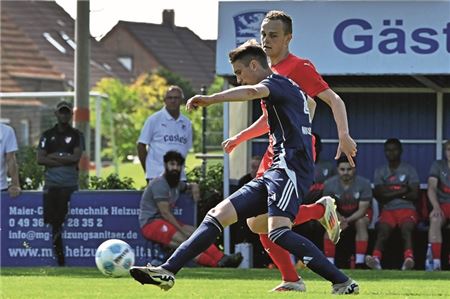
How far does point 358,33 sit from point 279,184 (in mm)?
7664

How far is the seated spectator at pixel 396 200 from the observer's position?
18.6 meters

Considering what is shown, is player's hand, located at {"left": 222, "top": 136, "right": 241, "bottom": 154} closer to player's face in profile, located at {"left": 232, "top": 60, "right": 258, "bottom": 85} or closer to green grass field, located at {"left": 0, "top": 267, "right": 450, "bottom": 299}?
player's face in profile, located at {"left": 232, "top": 60, "right": 258, "bottom": 85}

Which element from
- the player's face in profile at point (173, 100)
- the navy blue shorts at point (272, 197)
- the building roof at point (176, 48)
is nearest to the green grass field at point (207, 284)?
the navy blue shorts at point (272, 197)

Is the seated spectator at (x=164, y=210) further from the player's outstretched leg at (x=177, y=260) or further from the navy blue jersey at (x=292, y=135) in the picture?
the player's outstretched leg at (x=177, y=260)

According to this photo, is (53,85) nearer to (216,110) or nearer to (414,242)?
(216,110)

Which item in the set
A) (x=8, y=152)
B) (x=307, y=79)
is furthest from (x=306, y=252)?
(x=8, y=152)

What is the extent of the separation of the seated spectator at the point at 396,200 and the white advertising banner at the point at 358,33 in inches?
45.1

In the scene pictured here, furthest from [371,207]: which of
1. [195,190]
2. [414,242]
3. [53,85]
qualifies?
[53,85]

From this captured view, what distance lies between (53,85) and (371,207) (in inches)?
2644

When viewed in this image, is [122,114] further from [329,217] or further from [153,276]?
[153,276]

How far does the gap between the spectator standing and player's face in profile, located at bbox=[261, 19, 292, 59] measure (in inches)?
306

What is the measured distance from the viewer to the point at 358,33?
Answer: 18.7 meters

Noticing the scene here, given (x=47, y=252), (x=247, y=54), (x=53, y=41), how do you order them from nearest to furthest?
1. (x=247, y=54)
2. (x=47, y=252)
3. (x=53, y=41)

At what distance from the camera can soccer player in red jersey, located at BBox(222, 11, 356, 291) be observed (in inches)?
472
